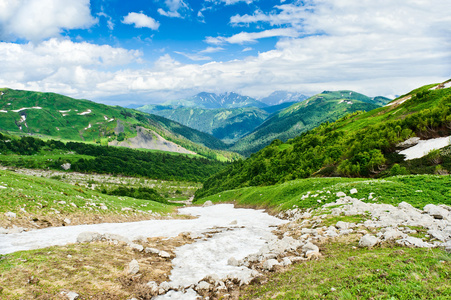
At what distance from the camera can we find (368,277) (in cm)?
939

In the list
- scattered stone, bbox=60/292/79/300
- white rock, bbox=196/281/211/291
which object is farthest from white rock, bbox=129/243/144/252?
scattered stone, bbox=60/292/79/300

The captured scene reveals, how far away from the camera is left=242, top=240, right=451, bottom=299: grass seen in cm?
819

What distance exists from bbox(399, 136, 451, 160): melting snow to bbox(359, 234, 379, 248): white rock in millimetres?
34857

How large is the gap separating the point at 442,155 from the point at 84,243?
4637cm

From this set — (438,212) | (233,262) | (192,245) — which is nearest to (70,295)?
(233,262)

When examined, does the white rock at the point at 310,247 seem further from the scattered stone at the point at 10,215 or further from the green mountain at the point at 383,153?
the green mountain at the point at 383,153

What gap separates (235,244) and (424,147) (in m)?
41.7

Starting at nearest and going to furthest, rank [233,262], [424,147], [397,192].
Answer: [233,262]
[397,192]
[424,147]

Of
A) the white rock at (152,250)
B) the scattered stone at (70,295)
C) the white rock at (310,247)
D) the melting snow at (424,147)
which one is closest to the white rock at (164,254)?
the white rock at (152,250)

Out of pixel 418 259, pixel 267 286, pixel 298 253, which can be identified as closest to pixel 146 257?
pixel 267 286

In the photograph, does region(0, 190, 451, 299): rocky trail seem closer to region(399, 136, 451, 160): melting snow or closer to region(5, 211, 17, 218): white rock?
region(5, 211, 17, 218): white rock

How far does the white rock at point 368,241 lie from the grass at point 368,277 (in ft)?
1.53

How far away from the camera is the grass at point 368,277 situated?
8188 millimetres

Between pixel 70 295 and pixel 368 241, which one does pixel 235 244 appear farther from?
pixel 70 295
